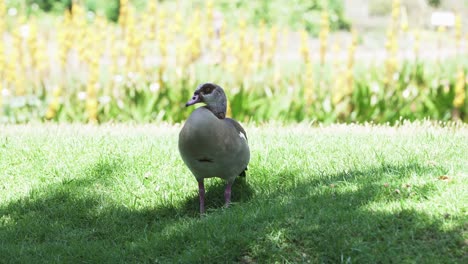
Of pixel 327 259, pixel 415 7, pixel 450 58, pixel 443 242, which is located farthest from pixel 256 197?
pixel 415 7

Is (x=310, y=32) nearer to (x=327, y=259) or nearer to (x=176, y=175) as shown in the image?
(x=176, y=175)

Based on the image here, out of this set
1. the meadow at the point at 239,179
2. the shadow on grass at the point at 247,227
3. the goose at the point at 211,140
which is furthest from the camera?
the goose at the point at 211,140

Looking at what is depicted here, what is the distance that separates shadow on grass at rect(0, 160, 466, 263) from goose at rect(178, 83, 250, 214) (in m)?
0.37

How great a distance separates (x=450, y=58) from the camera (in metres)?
11.9

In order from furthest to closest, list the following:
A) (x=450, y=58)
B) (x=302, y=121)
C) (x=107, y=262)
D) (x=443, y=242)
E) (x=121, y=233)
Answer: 1. (x=450, y=58)
2. (x=302, y=121)
3. (x=121, y=233)
4. (x=107, y=262)
5. (x=443, y=242)

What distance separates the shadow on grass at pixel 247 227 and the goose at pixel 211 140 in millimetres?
368

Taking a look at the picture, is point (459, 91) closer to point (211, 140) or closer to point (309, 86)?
point (309, 86)

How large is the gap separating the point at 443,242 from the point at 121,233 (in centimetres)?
240

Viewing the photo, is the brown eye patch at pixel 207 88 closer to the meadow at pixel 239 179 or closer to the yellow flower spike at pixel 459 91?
the meadow at pixel 239 179

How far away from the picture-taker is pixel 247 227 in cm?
462

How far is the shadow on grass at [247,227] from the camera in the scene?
4293 mm

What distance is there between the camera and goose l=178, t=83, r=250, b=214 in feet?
15.1

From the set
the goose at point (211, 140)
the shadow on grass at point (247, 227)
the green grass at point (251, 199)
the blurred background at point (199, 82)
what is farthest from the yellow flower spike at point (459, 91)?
the goose at point (211, 140)

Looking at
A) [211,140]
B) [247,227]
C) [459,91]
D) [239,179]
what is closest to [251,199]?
[239,179]
